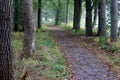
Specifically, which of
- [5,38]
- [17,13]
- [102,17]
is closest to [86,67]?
[5,38]

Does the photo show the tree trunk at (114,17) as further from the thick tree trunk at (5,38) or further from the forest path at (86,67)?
the thick tree trunk at (5,38)

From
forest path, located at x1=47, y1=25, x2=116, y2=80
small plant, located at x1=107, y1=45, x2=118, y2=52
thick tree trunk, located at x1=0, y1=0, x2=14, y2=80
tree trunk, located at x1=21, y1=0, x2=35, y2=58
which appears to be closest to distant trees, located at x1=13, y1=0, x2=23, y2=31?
forest path, located at x1=47, y1=25, x2=116, y2=80

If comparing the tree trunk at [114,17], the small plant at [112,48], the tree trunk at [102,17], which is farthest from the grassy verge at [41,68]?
the tree trunk at [102,17]

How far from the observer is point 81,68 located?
39.6 feet

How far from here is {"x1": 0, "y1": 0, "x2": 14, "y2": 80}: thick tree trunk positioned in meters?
6.64

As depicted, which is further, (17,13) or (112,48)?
(17,13)

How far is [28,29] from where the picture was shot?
13.3m

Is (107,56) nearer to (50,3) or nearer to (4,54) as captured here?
(4,54)

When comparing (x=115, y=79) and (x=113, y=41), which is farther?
(x=113, y=41)

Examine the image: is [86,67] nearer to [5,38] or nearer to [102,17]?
[5,38]

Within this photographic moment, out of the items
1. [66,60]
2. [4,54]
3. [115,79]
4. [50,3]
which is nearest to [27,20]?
[66,60]

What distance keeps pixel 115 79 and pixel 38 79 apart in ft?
9.28

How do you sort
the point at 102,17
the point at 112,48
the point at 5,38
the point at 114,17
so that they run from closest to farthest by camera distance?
the point at 5,38 → the point at 112,48 → the point at 114,17 → the point at 102,17

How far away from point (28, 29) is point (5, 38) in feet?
21.8
